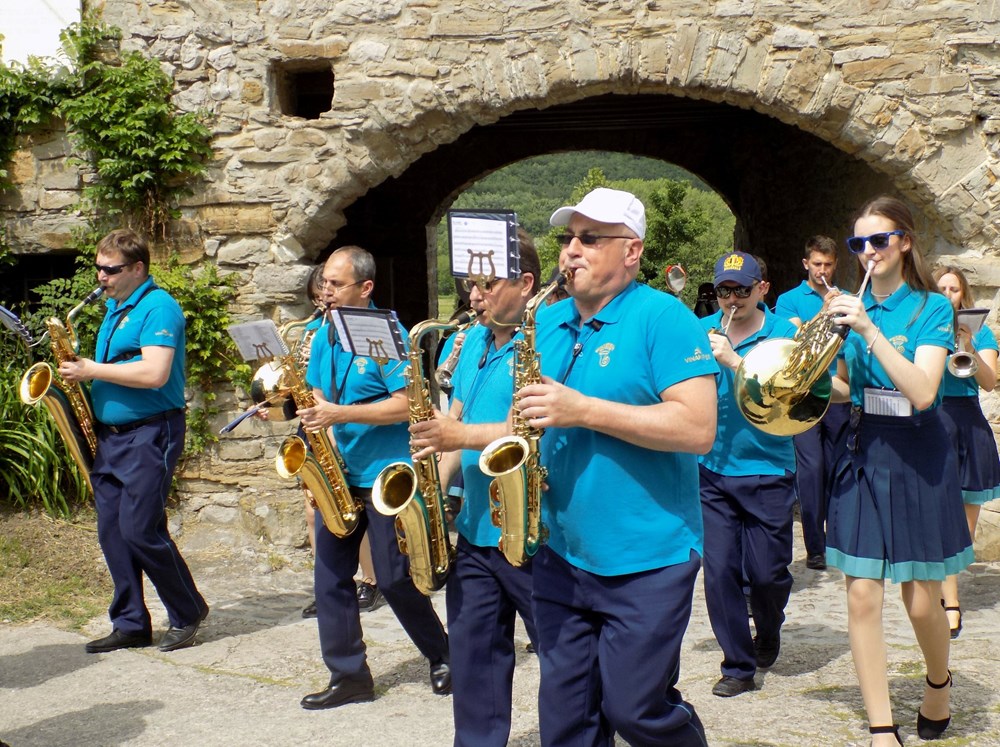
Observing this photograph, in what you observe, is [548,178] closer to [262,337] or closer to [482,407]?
[262,337]

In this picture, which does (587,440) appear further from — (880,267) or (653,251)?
(653,251)

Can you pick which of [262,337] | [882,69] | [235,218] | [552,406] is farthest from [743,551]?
[235,218]

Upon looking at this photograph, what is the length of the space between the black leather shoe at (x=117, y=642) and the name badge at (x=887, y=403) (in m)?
3.59

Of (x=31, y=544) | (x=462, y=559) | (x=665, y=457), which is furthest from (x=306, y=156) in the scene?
(x=665, y=457)

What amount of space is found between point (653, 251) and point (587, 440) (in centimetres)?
2306

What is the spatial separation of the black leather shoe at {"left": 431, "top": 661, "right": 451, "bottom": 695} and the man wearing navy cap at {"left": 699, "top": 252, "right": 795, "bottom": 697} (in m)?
1.12

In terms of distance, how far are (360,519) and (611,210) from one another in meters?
2.12

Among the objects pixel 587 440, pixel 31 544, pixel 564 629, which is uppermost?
pixel 587 440

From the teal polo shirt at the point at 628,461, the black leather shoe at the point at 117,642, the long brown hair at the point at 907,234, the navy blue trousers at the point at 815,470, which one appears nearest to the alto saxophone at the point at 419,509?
the teal polo shirt at the point at 628,461

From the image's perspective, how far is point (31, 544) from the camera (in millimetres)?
6887

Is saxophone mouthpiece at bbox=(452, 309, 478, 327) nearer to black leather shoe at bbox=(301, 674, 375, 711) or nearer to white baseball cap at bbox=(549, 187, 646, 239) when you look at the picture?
white baseball cap at bbox=(549, 187, 646, 239)

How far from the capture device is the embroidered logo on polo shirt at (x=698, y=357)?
2.93 m

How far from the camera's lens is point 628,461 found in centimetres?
295

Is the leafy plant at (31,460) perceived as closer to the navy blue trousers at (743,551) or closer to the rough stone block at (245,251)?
the rough stone block at (245,251)
